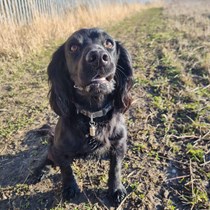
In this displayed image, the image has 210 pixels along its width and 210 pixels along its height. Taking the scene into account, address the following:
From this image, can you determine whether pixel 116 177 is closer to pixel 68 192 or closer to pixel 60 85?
pixel 68 192

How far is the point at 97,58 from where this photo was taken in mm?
2125

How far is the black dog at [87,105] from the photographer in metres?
2.41

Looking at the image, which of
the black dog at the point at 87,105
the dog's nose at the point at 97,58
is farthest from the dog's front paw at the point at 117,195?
the dog's nose at the point at 97,58

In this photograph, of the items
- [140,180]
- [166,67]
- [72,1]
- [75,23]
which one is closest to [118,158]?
[140,180]

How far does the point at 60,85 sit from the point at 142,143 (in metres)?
1.20

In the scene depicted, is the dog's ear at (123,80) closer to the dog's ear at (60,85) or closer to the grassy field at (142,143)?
the dog's ear at (60,85)

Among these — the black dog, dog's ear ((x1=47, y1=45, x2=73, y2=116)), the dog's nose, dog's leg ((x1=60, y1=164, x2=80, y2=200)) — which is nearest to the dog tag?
the black dog

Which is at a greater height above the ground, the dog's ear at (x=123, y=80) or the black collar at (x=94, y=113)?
the dog's ear at (x=123, y=80)

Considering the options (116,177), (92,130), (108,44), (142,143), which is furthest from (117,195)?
(108,44)

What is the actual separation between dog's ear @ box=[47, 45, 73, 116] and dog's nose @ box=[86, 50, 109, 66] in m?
0.44

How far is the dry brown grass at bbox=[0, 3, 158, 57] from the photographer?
584 cm

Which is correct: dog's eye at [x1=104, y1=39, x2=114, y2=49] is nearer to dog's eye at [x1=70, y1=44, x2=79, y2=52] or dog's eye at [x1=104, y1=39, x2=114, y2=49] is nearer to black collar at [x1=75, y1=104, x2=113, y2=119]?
dog's eye at [x1=70, y1=44, x2=79, y2=52]

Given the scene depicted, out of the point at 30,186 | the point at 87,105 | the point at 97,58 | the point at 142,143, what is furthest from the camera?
the point at 142,143

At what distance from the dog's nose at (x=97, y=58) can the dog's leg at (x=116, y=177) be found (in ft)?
2.56
